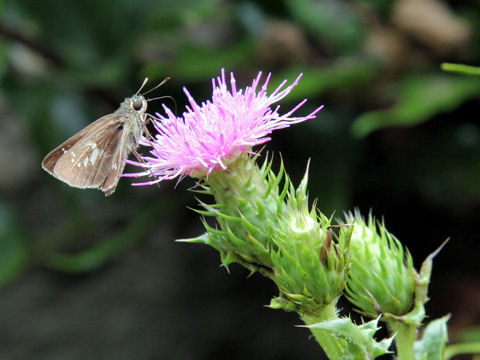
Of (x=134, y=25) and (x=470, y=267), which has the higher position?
(x=134, y=25)

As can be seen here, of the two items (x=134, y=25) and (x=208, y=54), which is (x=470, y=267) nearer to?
(x=208, y=54)

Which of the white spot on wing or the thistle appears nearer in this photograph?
the thistle

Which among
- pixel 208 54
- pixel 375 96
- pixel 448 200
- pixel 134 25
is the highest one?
pixel 134 25

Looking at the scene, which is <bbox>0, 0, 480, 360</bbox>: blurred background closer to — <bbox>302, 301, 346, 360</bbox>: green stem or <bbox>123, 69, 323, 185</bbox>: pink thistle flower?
<bbox>123, 69, 323, 185</bbox>: pink thistle flower

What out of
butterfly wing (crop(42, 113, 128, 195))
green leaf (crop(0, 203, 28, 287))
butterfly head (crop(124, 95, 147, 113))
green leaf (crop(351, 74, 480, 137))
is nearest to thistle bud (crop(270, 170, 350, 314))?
butterfly wing (crop(42, 113, 128, 195))

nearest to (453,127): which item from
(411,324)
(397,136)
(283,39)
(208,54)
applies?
(397,136)

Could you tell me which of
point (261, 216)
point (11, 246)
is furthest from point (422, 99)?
point (11, 246)

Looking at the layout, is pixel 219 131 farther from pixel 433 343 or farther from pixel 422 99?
pixel 422 99
